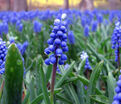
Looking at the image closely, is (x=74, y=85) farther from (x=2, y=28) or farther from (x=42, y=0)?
(x=42, y=0)

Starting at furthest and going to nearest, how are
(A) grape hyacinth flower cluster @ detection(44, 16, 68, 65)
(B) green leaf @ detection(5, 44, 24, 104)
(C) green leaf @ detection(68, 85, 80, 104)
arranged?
(C) green leaf @ detection(68, 85, 80, 104)
(A) grape hyacinth flower cluster @ detection(44, 16, 68, 65)
(B) green leaf @ detection(5, 44, 24, 104)

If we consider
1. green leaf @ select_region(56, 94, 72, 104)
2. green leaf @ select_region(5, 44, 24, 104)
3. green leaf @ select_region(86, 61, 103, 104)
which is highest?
green leaf @ select_region(5, 44, 24, 104)

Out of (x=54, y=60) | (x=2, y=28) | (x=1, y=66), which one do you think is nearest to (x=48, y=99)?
(x=54, y=60)

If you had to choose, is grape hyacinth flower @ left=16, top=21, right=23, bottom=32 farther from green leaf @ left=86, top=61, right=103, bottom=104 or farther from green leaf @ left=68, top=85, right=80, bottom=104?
green leaf @ left=86, top=61, right=103, bottom=104

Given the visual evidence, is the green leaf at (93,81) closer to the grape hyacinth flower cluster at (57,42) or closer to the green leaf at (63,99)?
the green leaf at (63,99)

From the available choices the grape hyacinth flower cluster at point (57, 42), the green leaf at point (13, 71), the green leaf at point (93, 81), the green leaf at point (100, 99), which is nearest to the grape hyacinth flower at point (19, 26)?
the green leaf at point (100, 99)

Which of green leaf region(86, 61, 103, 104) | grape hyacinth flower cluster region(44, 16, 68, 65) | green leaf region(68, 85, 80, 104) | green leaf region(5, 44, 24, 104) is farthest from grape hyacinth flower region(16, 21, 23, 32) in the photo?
green leaf region(5, 44, 24, 104)

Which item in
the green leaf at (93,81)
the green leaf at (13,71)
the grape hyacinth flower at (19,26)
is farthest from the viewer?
the grape hyacinth flower at (19,26)

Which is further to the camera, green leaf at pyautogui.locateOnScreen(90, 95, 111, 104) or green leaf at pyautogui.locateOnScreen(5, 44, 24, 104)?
green leaf at pyautogui.locateOnScreen(90, 95, 111, 104)

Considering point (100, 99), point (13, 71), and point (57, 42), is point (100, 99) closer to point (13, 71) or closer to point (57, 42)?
point (57, 42)

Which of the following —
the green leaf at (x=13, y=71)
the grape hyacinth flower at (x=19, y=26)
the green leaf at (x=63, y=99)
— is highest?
the green leaf at (x=13, y=71)

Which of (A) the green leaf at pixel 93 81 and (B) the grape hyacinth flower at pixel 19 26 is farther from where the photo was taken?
(B) the grape hyacinth flower at pixel 19 26
